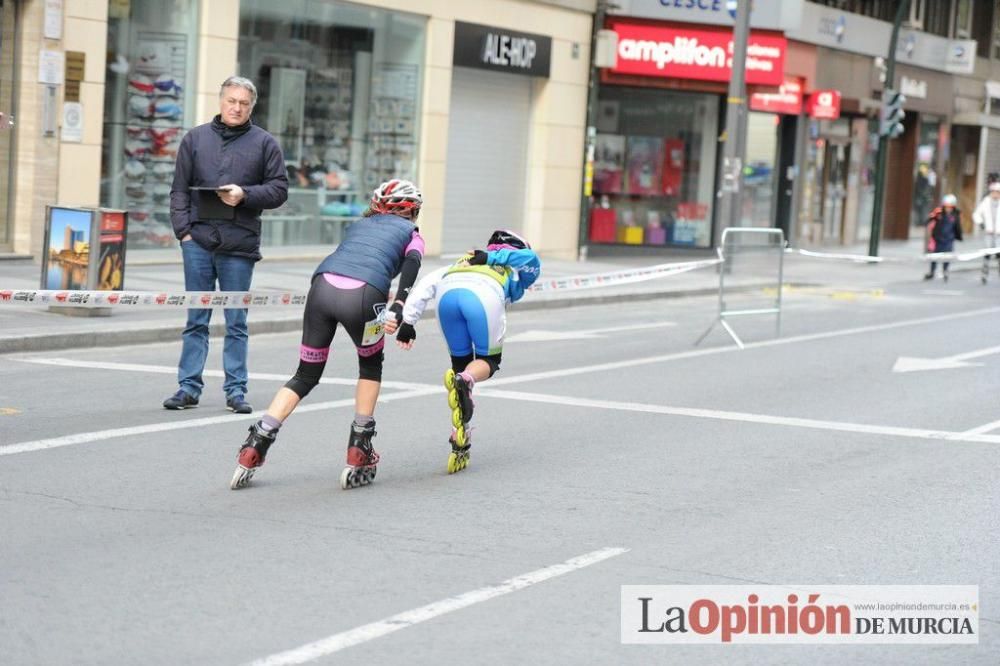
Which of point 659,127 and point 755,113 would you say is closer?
point 659,127

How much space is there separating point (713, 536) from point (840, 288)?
1932 cm

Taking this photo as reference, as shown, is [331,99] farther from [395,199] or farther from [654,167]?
[395,199]

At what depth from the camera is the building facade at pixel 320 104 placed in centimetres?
1855

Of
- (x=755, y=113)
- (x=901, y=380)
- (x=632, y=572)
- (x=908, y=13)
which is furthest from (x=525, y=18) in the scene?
(x=632, y=572)

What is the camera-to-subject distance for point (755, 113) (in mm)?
33438

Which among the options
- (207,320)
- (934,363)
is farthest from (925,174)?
(207,320)

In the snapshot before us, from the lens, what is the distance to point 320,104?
22.9 m

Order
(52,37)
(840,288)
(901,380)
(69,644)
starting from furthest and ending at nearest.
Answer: (840,288) → (52,37) → (901,380) → (69,644)

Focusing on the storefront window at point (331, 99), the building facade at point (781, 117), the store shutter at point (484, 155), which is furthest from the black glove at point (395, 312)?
the building facade at point (781, 117)

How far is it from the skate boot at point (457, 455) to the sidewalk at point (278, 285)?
5.48m

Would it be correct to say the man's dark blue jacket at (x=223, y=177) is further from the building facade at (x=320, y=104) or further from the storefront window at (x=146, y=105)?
the storefront window at (x=146, y=105)

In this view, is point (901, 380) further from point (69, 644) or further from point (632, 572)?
point (69, 644)

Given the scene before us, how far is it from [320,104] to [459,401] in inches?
592

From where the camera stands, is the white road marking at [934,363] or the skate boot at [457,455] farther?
the white road marking at [934,363]
